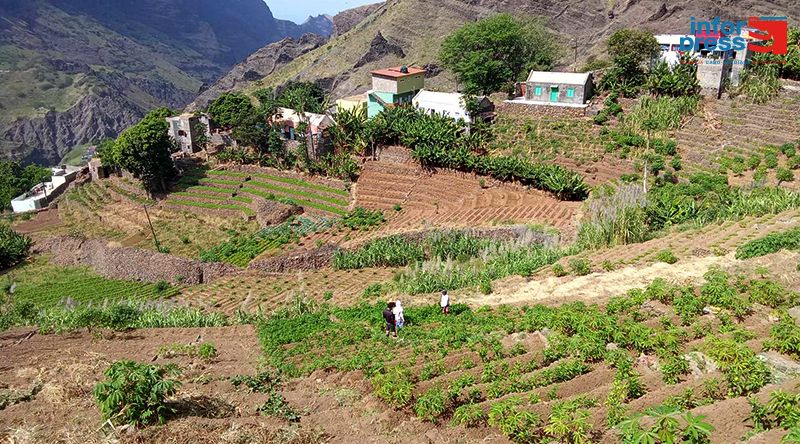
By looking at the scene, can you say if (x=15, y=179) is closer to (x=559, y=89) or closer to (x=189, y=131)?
(x=189, y=131)

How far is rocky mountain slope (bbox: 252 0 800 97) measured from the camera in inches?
3327

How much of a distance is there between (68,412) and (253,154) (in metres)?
43.5

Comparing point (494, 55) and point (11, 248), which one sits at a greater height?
point (494, 55)

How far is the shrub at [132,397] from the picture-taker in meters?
10.9

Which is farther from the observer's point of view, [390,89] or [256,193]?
[390,89]

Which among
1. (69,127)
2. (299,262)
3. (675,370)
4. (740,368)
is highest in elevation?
(740,368)

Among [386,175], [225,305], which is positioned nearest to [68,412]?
[225,305]

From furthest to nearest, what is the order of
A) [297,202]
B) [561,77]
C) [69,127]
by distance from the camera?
1. [69,127]
2. [561,77]
3. [297,202]

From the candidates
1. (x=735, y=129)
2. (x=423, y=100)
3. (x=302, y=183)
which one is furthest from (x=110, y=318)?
(x=735, y=129)

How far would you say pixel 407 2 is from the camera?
121 metres

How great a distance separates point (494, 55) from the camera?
5762cm

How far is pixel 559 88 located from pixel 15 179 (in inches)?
2658

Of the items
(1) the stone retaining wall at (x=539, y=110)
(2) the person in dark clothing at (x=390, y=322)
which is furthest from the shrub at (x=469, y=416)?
(1) the stone retaining wall at (x=539, y=110)

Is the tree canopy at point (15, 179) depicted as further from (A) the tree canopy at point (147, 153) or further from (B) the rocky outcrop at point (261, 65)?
(B) the rocky outcrop at point (261, 65)
